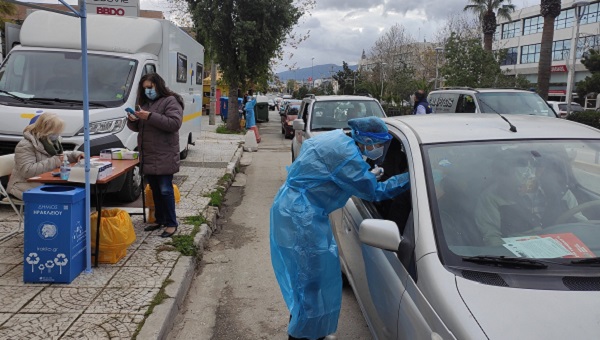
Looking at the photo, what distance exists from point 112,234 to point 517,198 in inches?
147

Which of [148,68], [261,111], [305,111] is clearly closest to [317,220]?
[148,68]

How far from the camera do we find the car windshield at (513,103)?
10.7 metres

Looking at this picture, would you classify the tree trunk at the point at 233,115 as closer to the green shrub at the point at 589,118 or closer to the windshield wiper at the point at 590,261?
the green shrub at the point at 589,118

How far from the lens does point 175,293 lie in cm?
437

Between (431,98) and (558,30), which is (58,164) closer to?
(431,98)

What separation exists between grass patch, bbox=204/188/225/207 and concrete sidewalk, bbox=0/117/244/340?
153 cm

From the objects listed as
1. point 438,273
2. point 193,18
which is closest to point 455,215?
point 438,273

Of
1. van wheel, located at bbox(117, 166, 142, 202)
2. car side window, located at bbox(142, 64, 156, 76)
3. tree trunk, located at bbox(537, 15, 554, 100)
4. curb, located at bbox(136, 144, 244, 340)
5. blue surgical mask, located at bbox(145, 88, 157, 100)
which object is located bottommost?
curb, located at bbox(136, 144, 244, 340)

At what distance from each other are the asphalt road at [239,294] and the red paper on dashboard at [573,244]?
1.89 meters

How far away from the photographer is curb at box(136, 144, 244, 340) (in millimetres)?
3711

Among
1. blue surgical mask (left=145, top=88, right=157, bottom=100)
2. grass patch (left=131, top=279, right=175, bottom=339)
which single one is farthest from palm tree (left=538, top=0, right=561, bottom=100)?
grass patch (left=131, top=279, right=175, bottom=339)

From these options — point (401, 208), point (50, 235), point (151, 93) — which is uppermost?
point (151, 93)

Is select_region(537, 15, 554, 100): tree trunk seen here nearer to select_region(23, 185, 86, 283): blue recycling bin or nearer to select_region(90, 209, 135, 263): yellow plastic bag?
select_region(90, 209, 135, 263): yellow plastic bag

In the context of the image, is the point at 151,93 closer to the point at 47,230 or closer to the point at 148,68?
the point at 47,230
